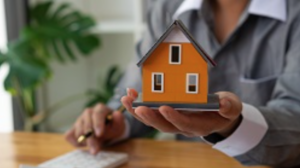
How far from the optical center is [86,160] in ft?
3.13

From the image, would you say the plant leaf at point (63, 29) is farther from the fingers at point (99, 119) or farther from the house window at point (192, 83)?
the house window at point (192, 83)

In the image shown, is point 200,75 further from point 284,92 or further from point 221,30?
point 221,30

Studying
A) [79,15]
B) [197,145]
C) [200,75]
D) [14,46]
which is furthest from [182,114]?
[79,15]

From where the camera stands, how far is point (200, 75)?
646mm

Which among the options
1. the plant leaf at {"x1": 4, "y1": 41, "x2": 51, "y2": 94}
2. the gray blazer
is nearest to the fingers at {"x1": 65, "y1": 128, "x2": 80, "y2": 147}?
the gray blazer

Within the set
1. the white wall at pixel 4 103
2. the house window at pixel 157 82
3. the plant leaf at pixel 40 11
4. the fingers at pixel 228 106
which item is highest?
the house window at pixel 157 82

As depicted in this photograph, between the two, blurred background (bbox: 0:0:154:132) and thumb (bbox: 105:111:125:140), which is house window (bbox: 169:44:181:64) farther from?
blurred background (bbox: 0:0:154:132)

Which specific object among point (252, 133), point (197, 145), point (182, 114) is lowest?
point (197, 145)

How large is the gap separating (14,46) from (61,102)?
0.63m

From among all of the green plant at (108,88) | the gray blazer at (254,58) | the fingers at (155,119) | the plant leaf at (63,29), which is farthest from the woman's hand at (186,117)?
the green plant at (108,88)

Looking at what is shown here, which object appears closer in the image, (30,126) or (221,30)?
(221,30)

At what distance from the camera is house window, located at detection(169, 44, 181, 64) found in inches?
25.5

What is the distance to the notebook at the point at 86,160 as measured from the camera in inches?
36.2

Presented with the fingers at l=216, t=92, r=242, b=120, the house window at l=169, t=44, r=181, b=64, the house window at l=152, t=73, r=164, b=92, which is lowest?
the fingers at l=216, t=92, r=242, b=120
